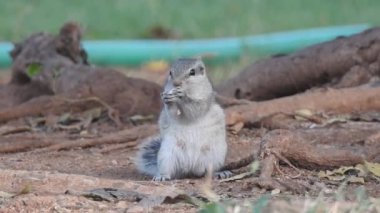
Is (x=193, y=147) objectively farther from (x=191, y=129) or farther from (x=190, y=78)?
(x=190, y=78)

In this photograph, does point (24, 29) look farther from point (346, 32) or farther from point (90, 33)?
point (346, 32)

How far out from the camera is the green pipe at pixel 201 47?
34.2 ft

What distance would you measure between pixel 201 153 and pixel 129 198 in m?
0.88

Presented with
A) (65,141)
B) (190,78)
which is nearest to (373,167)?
(190,78)

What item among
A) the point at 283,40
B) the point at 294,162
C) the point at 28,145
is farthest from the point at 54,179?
the point at 283,40

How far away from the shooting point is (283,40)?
10555 millimetres

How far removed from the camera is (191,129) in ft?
18.1

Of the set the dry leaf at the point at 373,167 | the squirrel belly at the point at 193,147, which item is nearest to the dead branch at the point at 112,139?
the squirrel belly at the point at 193,147

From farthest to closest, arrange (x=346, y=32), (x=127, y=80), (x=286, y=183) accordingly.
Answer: (x=346, y=32) → (x=127, y=80) → (x=286, y=183)

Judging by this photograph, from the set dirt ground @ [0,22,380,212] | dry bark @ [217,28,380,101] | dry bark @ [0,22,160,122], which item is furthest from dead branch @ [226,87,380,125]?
dry bark @ [0,22,160,122]

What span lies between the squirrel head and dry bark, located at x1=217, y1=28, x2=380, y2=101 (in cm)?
219

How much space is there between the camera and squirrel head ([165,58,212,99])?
5434mm

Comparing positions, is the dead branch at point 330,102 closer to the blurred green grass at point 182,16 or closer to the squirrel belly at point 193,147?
the squirrel belly at point 193,147

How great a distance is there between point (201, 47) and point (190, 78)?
4902 mm
